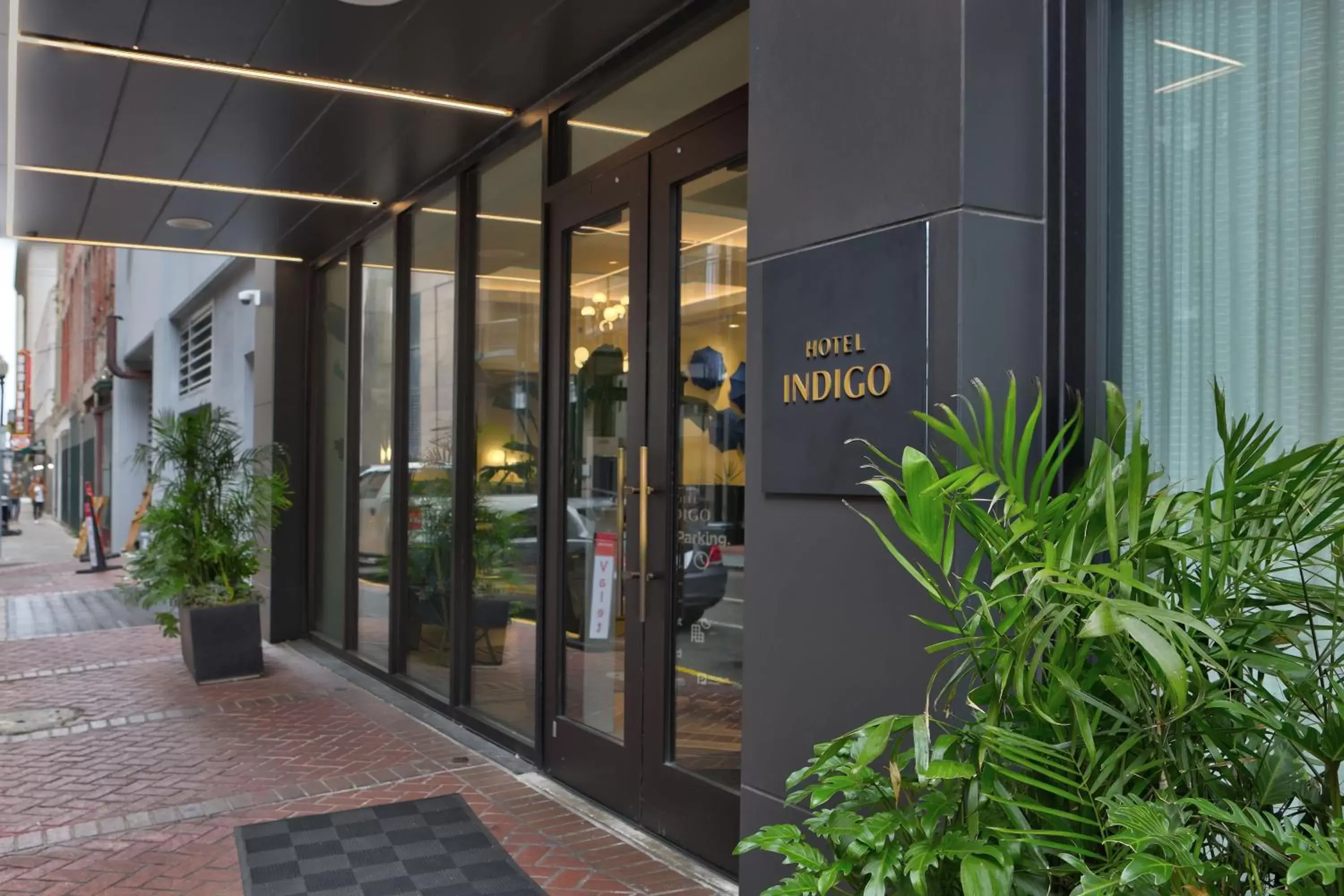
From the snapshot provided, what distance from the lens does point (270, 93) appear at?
542 centimetres

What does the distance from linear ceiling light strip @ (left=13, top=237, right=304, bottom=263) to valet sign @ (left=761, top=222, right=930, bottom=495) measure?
7.54 m

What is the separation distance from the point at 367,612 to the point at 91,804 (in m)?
3.27

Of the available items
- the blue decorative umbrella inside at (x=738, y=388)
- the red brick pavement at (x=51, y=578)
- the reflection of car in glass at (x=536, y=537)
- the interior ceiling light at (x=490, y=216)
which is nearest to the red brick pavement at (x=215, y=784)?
the reflection of car in glass at (x=536, y=537)

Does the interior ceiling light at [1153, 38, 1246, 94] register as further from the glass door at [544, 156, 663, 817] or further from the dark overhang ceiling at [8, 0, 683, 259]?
the glass door at [544, 156, 663, 817]

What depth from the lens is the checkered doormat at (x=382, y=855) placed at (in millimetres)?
4086

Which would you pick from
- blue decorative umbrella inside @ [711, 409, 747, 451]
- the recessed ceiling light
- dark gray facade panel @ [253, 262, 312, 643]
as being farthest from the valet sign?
dark gray facade panel @ [253, 262, 312, 643]

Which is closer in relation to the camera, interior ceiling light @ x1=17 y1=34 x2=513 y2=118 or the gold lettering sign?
the gold lettering sign

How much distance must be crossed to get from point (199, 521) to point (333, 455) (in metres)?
1.47

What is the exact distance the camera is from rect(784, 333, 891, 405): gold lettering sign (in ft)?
8.80

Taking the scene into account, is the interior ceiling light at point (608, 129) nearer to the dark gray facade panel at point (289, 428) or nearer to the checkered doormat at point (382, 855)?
the checkered doormat at point (382, 855)

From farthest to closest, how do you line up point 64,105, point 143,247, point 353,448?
point 143,247 < point 353,448 < point 64,105

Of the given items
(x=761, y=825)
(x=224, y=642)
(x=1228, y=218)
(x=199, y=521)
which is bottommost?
(x=224, y=642)

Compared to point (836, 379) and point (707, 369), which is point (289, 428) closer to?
point (707, 369)

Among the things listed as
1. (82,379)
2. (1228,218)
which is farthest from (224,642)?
(82,379)
